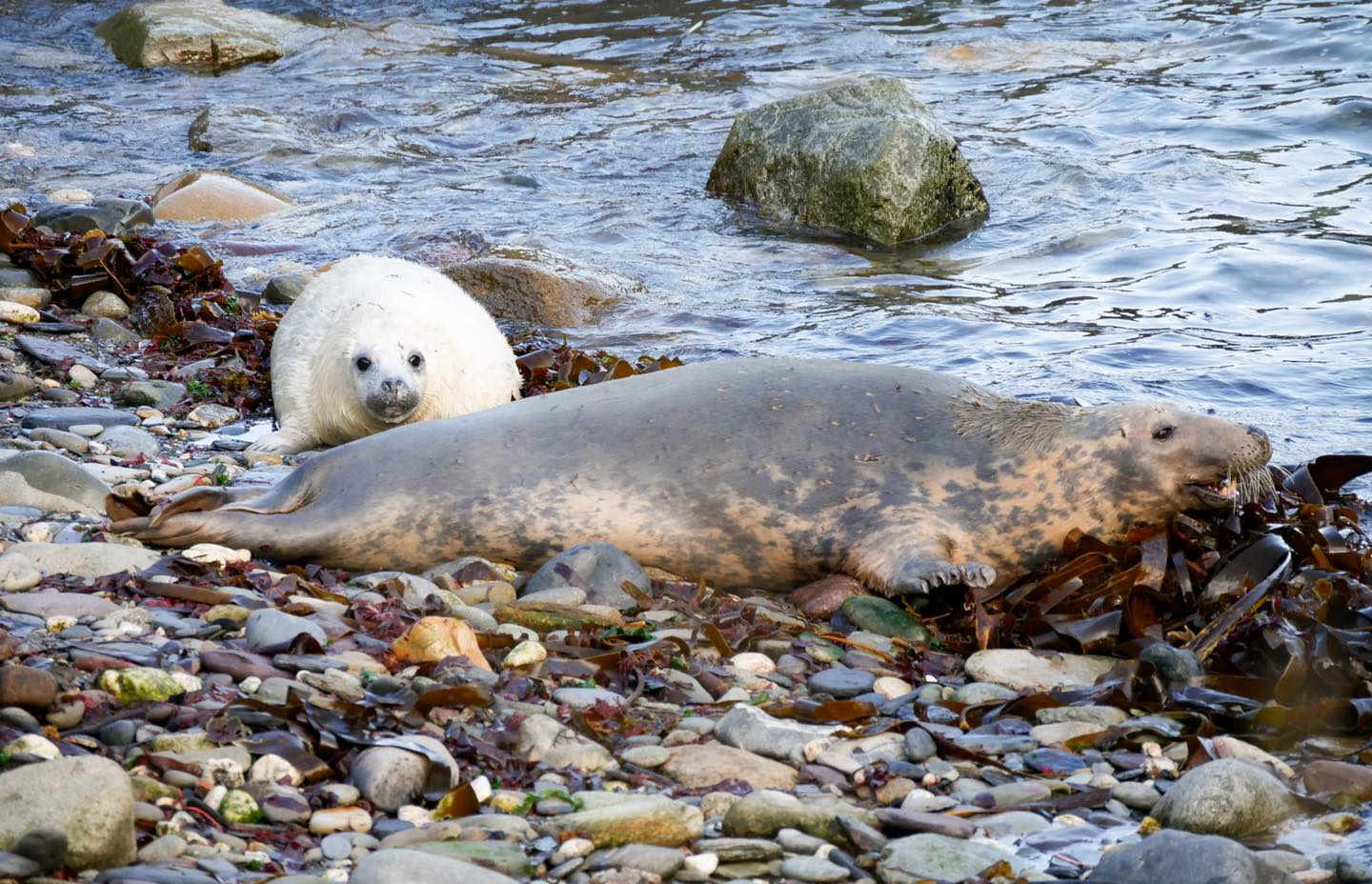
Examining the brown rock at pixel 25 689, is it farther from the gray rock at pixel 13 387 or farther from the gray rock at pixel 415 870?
the gray rock at pixel 13 387

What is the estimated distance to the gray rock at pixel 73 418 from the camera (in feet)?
18.2

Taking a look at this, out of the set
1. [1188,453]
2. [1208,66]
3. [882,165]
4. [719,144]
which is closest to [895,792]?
[1188,453]

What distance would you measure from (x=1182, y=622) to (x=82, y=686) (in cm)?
289

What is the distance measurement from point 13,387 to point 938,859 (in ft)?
14.7

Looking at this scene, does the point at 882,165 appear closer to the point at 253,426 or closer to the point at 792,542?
the point at 253,426

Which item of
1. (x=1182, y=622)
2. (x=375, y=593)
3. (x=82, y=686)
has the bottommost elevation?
(x=1182, y=622)

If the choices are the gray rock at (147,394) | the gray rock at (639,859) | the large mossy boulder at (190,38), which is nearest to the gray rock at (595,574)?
the gray rock at (639,859)

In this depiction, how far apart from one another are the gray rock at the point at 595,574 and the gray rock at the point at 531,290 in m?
4.21

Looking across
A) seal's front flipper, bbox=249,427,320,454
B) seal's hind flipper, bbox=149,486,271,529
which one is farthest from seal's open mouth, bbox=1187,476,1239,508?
seal's front flipper, bbox=249,427,320,454

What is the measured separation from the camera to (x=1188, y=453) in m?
4.65

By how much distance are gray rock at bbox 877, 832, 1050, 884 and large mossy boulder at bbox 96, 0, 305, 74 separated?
14338 mm

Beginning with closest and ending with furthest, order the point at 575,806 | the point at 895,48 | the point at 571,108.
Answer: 1. the point at 575,806
2. the point at 571,108
3. the point at 895,48

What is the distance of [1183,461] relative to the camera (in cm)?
465

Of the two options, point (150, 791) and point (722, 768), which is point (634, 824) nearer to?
point (722, 768)
